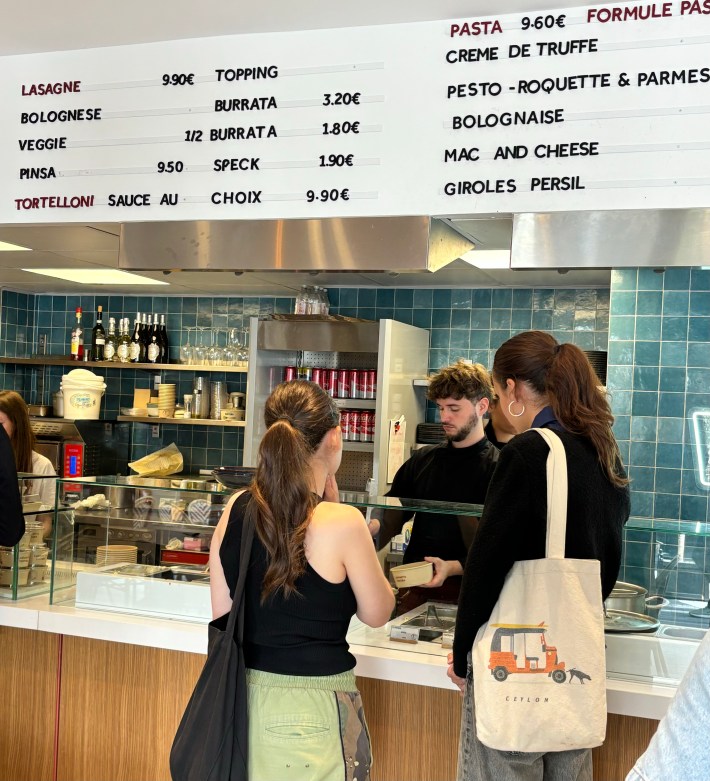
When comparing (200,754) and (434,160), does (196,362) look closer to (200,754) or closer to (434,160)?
(434,160)

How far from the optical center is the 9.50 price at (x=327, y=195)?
8.30 feet

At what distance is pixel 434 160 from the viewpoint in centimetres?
246

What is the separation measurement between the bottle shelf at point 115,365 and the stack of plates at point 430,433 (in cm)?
128

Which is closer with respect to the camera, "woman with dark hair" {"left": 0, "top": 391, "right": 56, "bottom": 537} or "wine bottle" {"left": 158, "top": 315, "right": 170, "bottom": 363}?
"woman with dark hair" {"left": 0, "top": 391, "right": 56, "bottom": 537}

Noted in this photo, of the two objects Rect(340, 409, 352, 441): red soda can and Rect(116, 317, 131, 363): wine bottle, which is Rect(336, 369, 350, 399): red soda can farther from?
Rect(116, 317, 131, 363): wine bottle

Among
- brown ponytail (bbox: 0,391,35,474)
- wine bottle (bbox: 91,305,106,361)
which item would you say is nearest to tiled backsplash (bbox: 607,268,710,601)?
brown ponytail (bbox: 0,391,35,474)

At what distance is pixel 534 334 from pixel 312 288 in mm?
3911

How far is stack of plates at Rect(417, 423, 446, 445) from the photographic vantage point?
5.71 m

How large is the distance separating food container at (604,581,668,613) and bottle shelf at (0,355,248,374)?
402cm

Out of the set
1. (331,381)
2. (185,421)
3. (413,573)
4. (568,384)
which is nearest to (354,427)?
(331,381)

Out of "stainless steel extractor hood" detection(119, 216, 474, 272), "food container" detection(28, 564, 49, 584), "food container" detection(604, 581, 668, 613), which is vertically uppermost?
"stainless steel extractor hood" detection(119, 216, 474, 272)

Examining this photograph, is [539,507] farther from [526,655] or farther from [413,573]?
[413,573]

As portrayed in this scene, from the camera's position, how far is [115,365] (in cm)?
652

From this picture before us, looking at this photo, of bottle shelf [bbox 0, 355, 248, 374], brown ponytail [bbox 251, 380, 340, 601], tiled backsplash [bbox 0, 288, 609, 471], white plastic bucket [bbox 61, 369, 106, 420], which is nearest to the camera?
brown ponytail [bbox 251, 380, 340, 601]
